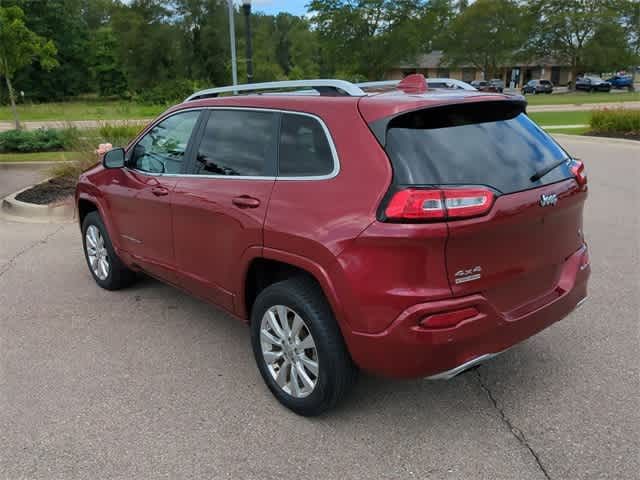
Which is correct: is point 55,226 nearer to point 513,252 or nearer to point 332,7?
point 513,252

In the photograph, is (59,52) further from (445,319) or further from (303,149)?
(445,319)

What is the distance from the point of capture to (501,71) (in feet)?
240

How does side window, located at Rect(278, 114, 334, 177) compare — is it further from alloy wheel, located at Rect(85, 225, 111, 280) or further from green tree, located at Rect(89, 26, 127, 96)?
green tree, located at Rect(89, 26, 127, 96)

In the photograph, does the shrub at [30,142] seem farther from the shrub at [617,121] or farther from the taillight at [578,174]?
the shrub at [617,121]

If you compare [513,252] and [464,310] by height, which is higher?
[513,252]

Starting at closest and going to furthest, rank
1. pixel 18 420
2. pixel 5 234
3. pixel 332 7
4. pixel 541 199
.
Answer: pixel 541 199
pixel 18 420
pixel 5 234
pixel 332 7

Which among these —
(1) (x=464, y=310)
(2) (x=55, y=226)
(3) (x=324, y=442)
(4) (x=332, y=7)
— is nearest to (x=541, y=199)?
(1) (x=464, y=310)

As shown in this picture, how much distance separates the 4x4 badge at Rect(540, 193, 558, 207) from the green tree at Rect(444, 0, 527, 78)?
221 feet

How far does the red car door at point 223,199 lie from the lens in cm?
326

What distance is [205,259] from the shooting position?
371 centimetres

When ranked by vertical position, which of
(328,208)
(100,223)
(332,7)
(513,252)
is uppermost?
(332,7)

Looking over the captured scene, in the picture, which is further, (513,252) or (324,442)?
A: (324,442)

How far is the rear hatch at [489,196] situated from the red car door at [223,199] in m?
0.86

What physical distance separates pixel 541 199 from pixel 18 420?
3142 mm
